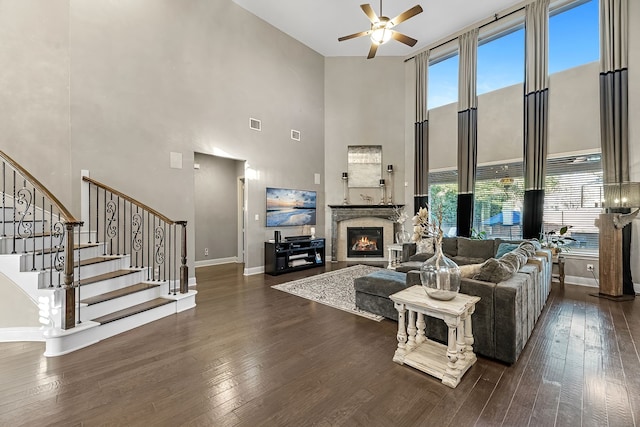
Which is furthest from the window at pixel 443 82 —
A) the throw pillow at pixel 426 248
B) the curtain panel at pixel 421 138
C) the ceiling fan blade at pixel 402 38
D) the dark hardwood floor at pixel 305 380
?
the dark hardwood floor at pixel 305 380

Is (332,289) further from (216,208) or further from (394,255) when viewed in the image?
(216,208)

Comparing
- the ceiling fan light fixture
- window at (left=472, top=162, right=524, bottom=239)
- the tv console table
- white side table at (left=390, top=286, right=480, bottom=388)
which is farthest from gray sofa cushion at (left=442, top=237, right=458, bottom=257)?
the ceiling fan light fixture

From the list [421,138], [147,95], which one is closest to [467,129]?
[421,138]

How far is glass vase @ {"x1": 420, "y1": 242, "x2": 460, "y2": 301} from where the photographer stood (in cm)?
227

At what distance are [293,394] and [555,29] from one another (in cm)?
763

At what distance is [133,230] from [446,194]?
265 inches

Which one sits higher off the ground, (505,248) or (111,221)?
(111,221)

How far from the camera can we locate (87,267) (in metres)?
3.46

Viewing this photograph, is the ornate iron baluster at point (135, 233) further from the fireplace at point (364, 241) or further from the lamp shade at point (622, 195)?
the lamp shade at point (622, 195)

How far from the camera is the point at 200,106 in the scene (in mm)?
5316

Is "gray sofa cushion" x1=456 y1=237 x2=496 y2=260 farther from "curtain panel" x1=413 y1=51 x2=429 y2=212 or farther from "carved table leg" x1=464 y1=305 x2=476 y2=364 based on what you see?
"carved table leg" x1=464 y1=305 x2=476 y2=364

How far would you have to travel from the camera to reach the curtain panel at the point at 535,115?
17.6 ft

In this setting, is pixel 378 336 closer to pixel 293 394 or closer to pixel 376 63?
pixel 293 394

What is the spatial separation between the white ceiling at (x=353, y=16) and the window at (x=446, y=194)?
136 inches
